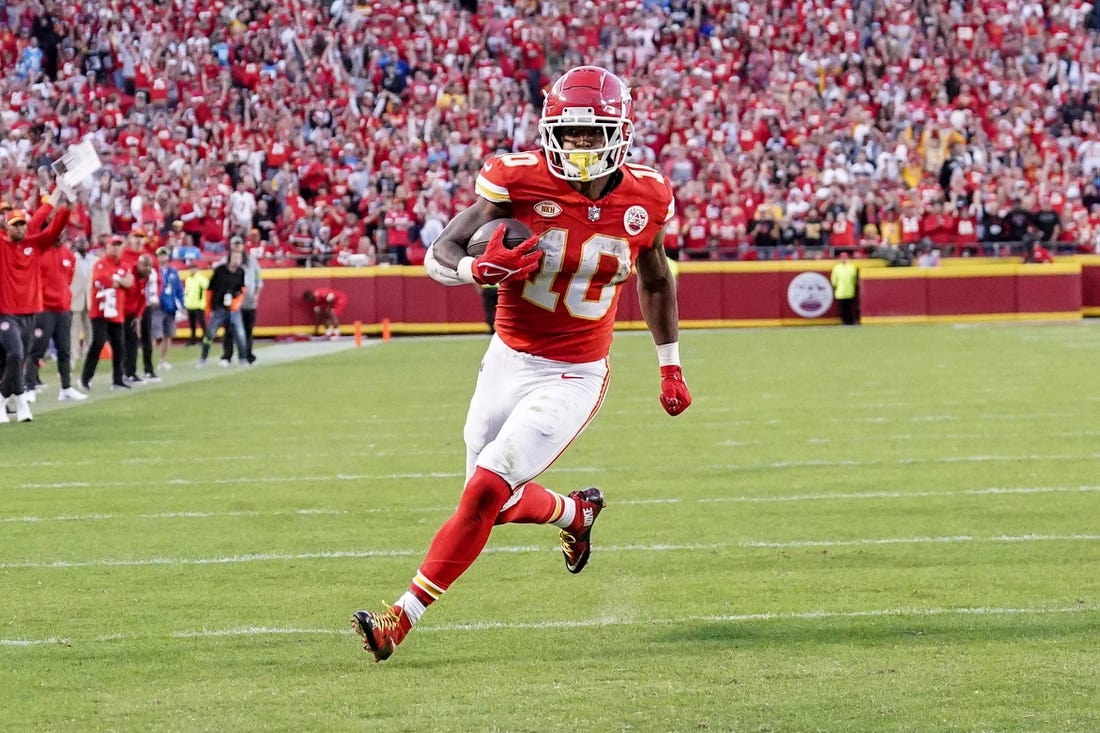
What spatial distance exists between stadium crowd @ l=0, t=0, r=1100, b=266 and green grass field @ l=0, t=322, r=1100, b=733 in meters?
14.0

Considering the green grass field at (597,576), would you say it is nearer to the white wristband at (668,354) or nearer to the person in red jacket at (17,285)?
the person in red jacket at (17,285)

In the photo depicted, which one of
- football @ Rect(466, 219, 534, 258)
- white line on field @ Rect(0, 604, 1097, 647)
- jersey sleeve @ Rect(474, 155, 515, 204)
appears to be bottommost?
white line on field @ Rect(0, 604, 1097, 647)

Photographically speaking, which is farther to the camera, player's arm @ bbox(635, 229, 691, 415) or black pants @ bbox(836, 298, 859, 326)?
black pants @ bbox(836, 298, 859, 326)

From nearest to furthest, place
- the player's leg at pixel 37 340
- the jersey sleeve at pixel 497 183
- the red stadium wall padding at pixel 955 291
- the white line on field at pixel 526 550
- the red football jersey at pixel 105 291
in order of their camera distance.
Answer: the jersey sleeve at pixel 497 183 < the white line on field at pixel 526 550 < the player's leg at pixel 37 340 < the red football jersey at pixel 105 291 < the red stadium wall padding at pixel 955 291

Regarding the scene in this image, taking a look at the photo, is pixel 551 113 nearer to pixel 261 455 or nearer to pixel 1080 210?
pixel 261 455

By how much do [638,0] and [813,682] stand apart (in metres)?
27.6

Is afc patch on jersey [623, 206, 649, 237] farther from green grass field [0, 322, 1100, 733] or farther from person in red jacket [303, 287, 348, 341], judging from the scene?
person in red jacket [303, 287, 348, 341]

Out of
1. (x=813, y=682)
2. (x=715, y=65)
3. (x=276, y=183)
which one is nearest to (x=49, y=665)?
(x=813, y=682)

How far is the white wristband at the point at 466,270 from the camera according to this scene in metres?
4.91

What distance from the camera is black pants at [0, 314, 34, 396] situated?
12.7 metres

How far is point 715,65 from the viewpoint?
29.5 meters

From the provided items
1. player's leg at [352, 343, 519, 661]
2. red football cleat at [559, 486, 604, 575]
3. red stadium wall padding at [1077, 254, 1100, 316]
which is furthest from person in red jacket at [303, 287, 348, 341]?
player's leg at [352, 343, 519, 661]

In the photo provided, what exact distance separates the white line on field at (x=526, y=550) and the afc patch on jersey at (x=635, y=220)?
189 cm

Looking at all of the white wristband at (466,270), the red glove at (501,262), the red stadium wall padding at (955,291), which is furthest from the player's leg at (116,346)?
the red stadium wall padding at (955,291)
